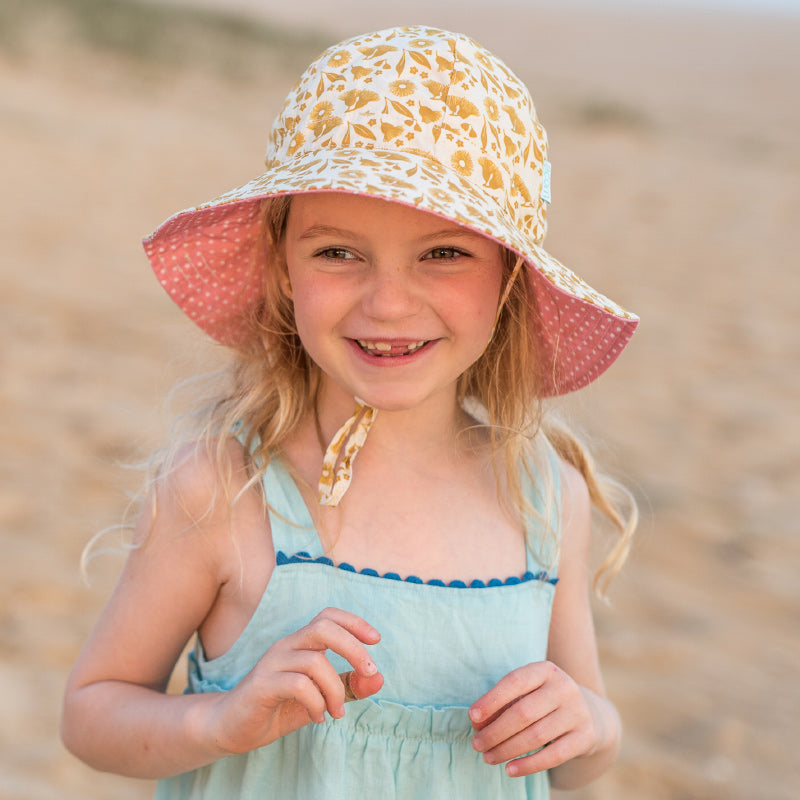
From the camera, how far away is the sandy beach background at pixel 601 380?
3.34 meters

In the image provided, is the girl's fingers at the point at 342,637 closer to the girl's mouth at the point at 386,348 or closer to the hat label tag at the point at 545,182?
the girl's mouth at the point at 386,348

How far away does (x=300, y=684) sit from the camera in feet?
4.72

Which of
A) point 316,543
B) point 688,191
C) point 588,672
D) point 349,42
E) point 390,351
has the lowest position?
point 588,672

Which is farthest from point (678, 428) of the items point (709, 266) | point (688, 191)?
point (688, 191)

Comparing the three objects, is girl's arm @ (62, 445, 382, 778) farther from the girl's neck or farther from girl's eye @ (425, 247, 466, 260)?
girl's eye @ (425, 247, 466, 260)

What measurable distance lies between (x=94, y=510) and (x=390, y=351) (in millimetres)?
2688

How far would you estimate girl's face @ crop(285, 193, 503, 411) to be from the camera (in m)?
1.68

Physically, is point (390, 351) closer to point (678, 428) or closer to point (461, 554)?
point (461, 554)

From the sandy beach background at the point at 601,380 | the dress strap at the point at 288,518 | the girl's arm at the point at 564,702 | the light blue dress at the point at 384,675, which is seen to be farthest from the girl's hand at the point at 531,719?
the sandy beach background at the point at 601,380

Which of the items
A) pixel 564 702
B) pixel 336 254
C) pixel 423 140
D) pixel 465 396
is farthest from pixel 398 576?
pixel 423 140

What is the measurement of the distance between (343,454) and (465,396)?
1.12 ft

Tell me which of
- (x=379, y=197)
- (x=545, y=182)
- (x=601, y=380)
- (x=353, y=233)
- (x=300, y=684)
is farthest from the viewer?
(x=601, y=380)

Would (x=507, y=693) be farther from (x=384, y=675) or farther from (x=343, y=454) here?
(x=343, y=454)

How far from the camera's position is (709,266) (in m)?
9.01
